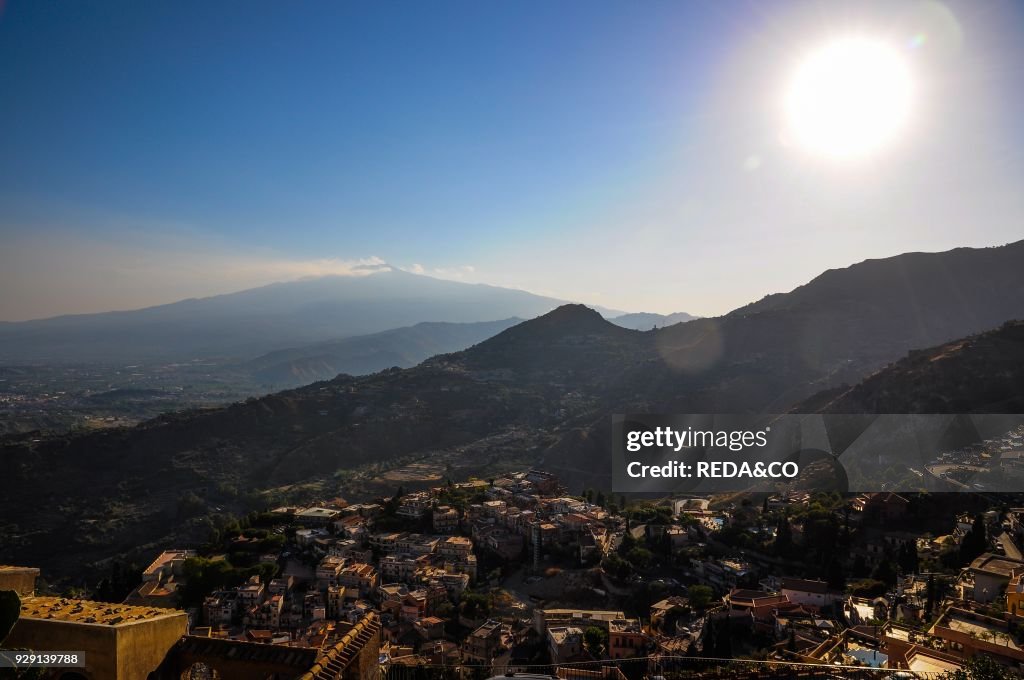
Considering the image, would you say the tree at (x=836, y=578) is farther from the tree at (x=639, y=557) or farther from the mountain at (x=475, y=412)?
the mountain at (x=475, y=412)

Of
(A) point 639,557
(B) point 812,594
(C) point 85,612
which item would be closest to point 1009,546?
(B) point 812,594

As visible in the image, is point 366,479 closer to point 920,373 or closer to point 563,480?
point 563,480

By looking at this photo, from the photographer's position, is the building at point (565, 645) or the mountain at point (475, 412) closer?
the building at point (565, 645)

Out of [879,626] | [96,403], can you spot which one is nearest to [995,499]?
[879,626]

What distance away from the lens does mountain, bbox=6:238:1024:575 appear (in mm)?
38406

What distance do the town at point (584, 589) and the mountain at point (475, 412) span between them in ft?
50.4

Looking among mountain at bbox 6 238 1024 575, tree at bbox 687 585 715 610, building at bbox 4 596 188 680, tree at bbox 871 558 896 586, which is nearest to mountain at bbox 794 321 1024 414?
mountain at bbox 6 238 1024 575

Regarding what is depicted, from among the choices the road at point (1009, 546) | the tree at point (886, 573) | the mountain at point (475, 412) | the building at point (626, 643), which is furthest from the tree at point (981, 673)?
the mountain at point (475, 412)

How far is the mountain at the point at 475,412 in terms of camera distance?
126 feet

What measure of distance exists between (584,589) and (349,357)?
153 metres

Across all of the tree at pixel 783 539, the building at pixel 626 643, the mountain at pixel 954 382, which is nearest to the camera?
the building at pixel 626 643

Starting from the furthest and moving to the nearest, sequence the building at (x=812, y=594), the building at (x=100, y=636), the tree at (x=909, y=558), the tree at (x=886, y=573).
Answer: the tree at (x=909, y=558), the tree at (x=886, y=573), the building at (x=812, y=594), the building at (x=100, y=636)

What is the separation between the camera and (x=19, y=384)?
112 meters

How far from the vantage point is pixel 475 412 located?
56.4 m
